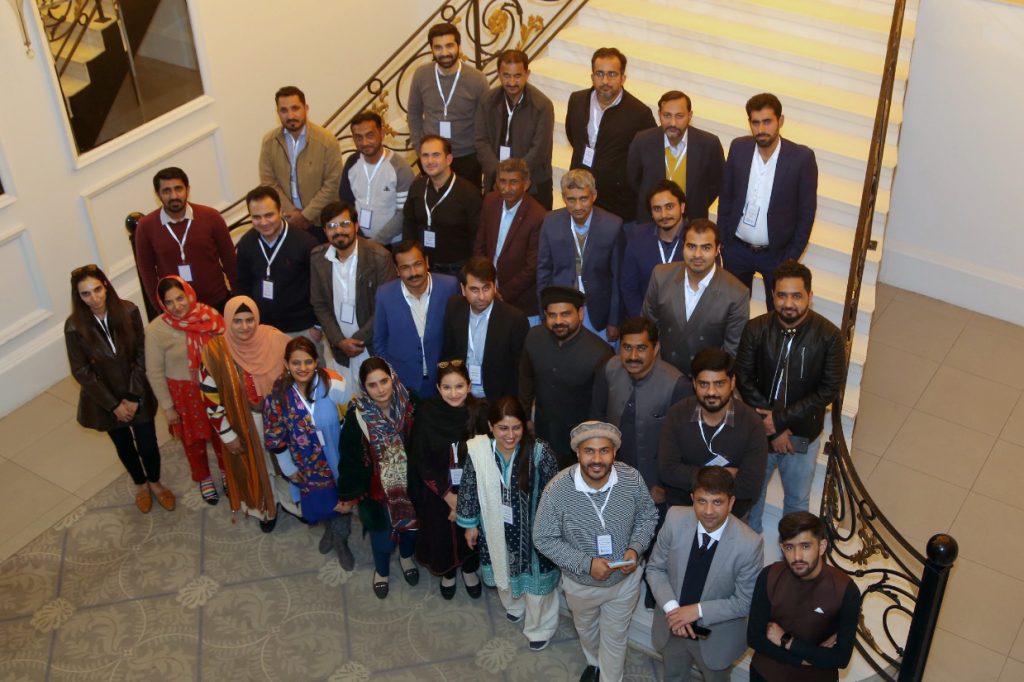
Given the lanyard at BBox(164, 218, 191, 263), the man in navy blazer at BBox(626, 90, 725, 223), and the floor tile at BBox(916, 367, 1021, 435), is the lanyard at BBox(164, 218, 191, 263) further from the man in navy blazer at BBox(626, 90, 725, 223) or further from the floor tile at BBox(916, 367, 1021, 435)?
the floor tile at BBox(916, 367, 1021, 435)

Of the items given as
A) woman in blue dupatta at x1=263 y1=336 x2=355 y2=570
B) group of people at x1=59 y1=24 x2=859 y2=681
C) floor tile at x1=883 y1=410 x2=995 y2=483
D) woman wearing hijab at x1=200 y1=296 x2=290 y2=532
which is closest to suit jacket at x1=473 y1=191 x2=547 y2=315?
group of people at x1=59 y1=24 x2=859 y2=681

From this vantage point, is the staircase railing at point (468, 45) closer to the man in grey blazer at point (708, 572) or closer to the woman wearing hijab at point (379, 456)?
the woman wearing hijab at point (379, 456)

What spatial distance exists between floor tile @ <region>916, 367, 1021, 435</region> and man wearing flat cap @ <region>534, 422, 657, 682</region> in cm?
339

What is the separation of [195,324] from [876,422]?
176 inches

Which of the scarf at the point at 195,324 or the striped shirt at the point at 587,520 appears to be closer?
the striped shirt at the point at 587,520

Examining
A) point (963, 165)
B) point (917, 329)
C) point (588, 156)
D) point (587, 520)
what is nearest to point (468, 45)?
point (588, 156)

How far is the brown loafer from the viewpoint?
6.61 m

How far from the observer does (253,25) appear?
Answer: 874 cm

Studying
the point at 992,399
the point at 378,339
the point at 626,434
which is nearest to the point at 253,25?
the point at 378,339

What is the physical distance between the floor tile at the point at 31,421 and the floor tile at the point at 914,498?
5.45 metres

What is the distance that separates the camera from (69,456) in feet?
23.4

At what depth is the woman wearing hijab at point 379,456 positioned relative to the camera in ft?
17.5

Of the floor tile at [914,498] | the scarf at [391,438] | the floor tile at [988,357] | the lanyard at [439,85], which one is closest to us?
the scarf at [391,438]

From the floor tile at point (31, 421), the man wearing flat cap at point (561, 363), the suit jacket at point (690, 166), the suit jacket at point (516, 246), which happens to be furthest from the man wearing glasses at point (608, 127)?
the floor tile at point (31, 421)
